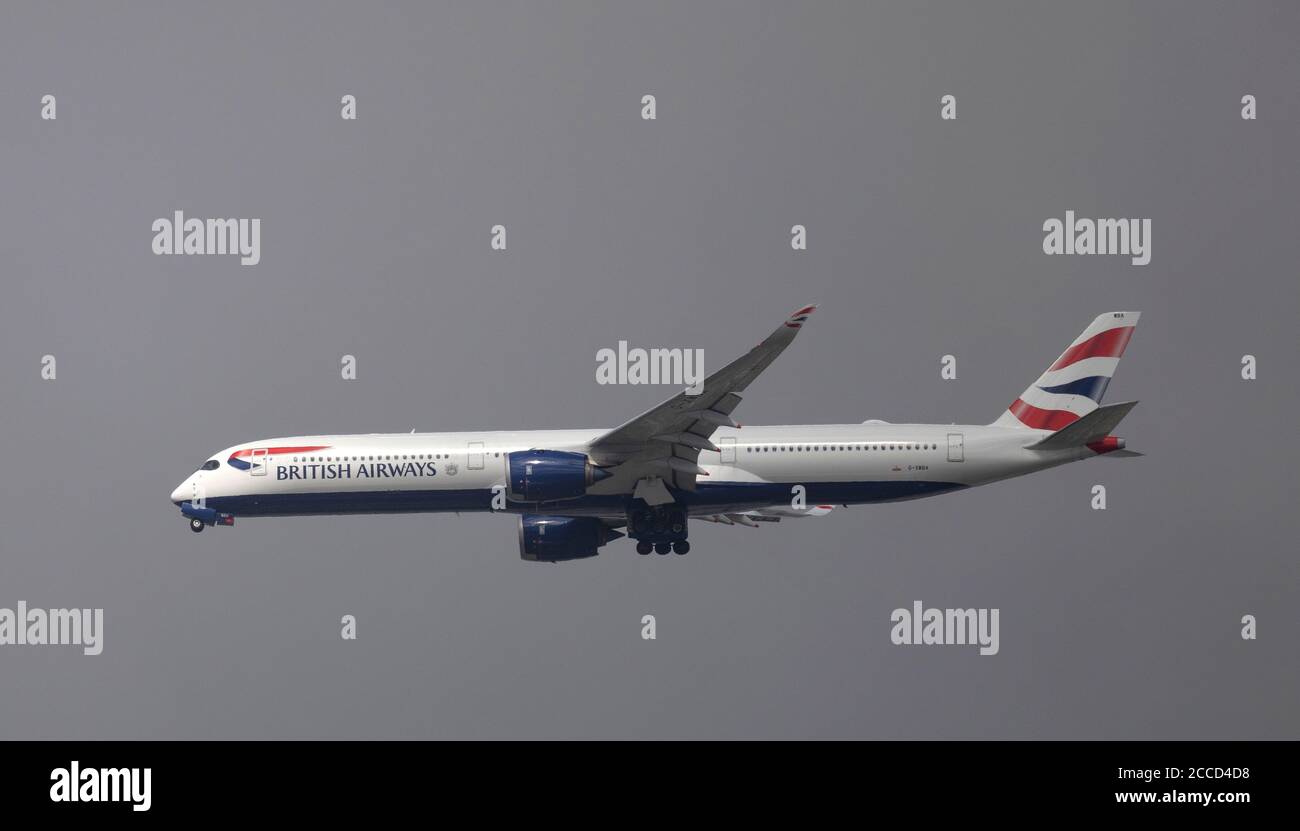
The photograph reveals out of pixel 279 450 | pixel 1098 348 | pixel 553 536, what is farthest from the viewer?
pixel 1098 348

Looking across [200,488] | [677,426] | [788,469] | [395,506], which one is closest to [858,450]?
[788,469]

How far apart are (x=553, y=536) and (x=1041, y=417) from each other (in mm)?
15995

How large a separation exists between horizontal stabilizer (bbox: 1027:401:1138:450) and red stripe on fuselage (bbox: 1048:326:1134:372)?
396 centimetres

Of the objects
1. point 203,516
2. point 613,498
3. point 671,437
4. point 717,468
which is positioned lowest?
point 203,516

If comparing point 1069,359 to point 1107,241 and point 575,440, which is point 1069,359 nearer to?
point 1107,241

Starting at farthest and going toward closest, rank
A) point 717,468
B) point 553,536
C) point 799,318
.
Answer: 1. point 553,536
2. point 717,468
3. point 799,318

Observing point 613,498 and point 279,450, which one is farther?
point 279,450

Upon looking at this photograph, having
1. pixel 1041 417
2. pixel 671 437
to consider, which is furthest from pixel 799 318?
pixel 1041 417

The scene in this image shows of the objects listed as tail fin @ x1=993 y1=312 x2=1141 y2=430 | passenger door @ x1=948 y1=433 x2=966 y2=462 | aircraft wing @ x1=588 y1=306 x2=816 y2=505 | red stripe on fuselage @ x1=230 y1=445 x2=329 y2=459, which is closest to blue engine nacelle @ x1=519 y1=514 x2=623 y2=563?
aircraft wing @ x1=588 y1=306 x2=816 y2=505

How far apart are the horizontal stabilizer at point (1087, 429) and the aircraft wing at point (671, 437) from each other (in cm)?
980

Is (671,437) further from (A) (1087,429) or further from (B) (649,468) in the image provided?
(A) (1087,429)

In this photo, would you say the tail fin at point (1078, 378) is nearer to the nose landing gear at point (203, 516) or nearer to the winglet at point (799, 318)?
the winglet at point (799, 318)

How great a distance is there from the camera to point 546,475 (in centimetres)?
5631

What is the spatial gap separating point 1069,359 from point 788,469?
1061 centimetres
